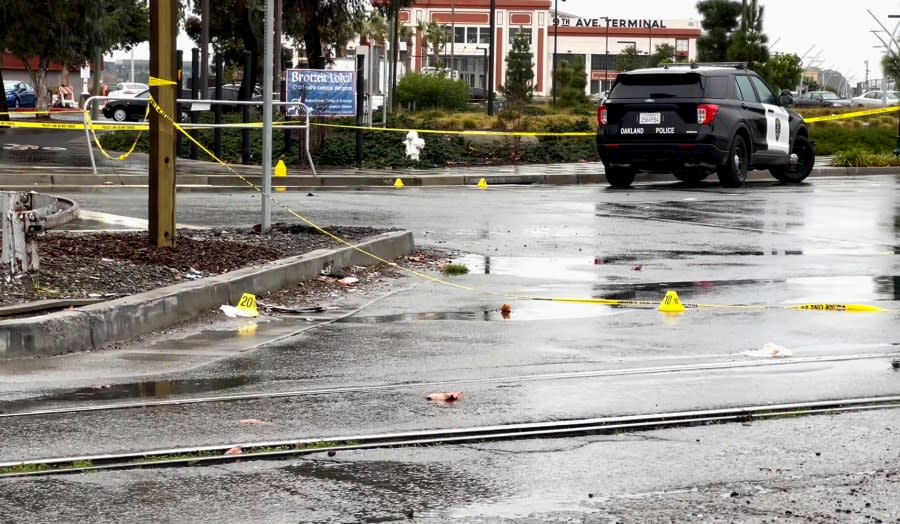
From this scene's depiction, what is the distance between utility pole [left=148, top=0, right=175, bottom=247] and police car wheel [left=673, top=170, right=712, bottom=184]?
44.2ft

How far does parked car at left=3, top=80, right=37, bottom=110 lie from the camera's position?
73312 mm

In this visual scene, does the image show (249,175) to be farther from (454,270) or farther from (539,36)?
(539,36)

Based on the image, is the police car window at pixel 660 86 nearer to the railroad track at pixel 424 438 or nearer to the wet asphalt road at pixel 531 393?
the wet asphalt road at pixel 531 393

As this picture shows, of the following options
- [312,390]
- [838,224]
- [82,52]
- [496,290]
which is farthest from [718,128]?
[82,52]

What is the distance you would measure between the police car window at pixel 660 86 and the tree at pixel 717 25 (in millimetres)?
36544

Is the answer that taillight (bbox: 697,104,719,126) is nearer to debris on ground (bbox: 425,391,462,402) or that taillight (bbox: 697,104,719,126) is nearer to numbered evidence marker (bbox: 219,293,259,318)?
numbered evidence marker (bbox: 219,293,259,318)

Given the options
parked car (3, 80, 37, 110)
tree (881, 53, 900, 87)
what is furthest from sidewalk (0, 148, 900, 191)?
parked car (3, 80, 37, 110)

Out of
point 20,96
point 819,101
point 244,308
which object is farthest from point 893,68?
point 20,96

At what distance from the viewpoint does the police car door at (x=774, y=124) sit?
24.9 m

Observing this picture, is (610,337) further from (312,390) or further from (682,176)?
(682,176)

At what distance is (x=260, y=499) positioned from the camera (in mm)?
A: 5281

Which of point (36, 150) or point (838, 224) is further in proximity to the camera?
point (36, 150)

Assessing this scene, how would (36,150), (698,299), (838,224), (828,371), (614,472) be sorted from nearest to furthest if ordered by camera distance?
(614,472), (828,371), (698,299), (838,224), (36,150)

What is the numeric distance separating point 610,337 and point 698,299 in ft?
6.74
